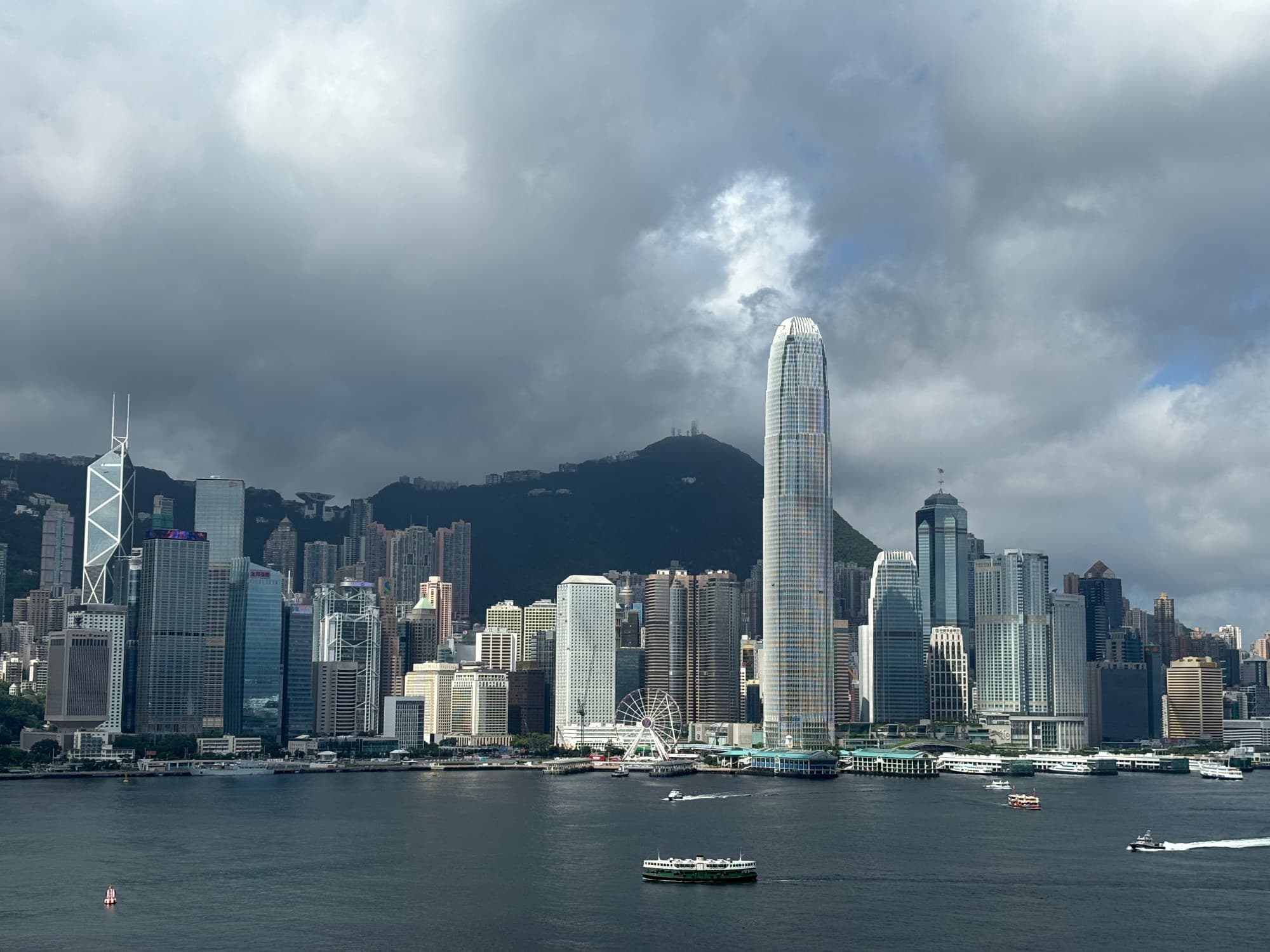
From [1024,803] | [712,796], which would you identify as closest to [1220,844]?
[1024,803]

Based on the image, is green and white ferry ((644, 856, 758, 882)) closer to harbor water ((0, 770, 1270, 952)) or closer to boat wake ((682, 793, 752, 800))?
harbor water ((0, 770, 1270, 952))

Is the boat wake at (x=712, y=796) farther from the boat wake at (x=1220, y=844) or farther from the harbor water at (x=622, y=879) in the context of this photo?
the boat wake at (x=1220, y=844)

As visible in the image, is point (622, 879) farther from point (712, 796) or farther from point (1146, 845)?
point (712, 796)

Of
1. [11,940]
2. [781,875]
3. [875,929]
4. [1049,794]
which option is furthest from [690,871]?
[1049,794]

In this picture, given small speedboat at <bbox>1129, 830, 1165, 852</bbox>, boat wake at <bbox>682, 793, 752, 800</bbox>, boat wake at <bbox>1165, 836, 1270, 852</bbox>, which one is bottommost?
boat wake at <bbox>682, 793, 752, 800</bbox>

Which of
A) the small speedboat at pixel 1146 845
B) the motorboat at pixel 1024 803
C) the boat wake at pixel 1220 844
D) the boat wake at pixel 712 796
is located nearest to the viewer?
the small speedboat at pixel 1146 845

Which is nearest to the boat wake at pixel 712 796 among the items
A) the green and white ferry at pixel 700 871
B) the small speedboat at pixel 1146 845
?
the small speedboat at pixel 1146 845

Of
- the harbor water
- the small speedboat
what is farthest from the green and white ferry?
the small speedboat
